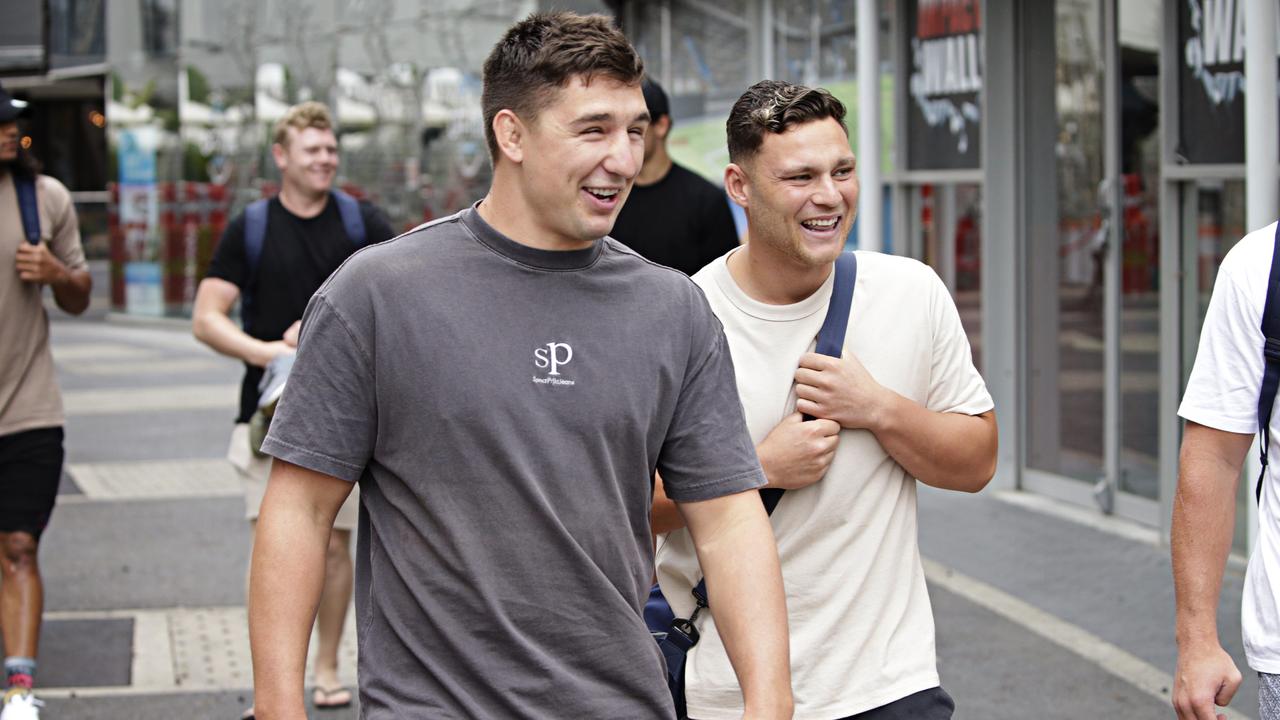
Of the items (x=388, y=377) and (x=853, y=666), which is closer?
(x=388, y=377)

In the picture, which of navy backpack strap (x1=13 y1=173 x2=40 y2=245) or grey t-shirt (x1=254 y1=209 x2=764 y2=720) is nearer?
grey t-shirt (x1=254 y1=209 x2=764 y2=720)

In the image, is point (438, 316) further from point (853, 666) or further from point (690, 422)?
point (853, 666)

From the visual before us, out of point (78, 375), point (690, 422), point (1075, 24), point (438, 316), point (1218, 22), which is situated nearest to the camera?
point (438, 316)

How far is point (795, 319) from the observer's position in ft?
11.2

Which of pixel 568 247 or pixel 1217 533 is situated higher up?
pixel 568 247

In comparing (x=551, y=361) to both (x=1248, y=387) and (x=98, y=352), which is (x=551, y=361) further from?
(x=98, y=352)

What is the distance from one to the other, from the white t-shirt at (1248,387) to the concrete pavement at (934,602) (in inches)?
105

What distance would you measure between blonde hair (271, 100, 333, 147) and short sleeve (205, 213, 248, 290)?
1.08 feet

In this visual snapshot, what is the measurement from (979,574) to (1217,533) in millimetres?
4581

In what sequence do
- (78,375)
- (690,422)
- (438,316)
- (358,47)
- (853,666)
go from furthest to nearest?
(358,47) < (78,375) < (853,666) < (690,422) < (438,316)

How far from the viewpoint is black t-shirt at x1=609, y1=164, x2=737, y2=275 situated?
19.1 feet

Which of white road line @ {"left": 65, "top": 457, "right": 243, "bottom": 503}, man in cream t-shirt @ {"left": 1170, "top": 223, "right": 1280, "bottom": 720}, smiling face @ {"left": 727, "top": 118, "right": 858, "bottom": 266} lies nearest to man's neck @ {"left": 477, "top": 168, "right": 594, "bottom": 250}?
smiling face @ {"left": 727, "top": 118, "right": 858, "bottom": 266}

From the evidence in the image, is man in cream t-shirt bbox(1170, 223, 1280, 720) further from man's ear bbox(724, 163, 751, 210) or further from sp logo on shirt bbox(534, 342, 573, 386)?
sp logo on shirt bbox(534, 342, 573, 386)

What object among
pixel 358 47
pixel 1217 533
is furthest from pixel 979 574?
pixel 358 47
